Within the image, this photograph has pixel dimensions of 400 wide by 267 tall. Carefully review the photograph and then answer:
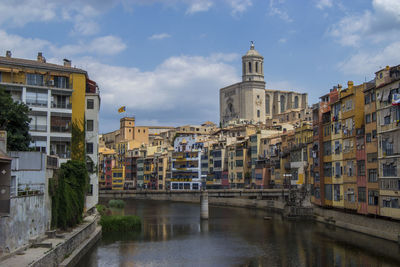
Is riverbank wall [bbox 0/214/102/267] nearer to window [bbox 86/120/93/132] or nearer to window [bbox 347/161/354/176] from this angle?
window [bbox 86/120/93/132]

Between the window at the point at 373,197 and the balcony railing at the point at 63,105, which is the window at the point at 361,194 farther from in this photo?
the balcony railing at the point at 63,105

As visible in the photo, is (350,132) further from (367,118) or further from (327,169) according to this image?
(327,169)

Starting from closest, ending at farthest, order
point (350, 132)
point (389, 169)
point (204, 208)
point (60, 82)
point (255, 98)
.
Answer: point (389, 169) → point (60, 82) → point (350, 132) → point (204, 208) → point (255, 98)

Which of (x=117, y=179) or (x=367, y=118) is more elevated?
(x=367, y=118)

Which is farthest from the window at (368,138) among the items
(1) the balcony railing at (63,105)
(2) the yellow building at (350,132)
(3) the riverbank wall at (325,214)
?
(1) the balcony railing at (63,105)

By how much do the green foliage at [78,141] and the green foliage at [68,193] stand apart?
682 cm

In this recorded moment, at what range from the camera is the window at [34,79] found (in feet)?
171

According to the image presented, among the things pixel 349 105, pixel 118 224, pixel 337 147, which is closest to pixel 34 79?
pixel 118 224

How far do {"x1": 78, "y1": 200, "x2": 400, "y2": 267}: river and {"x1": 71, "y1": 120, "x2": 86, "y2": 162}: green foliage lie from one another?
29.3 ft

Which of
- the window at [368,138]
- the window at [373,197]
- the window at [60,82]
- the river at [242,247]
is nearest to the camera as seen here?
the river at [242,247]

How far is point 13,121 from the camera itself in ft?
141

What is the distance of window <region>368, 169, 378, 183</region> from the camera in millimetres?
48675

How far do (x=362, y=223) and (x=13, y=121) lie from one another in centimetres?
3548

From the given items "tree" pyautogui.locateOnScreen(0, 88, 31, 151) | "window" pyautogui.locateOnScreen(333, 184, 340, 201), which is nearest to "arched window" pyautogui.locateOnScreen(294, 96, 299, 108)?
"window" pyautogui.locateOnScreen(333, 184, 340, 201)
